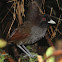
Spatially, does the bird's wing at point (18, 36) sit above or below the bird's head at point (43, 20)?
below

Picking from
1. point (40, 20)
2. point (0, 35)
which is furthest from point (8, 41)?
point (40, 20)

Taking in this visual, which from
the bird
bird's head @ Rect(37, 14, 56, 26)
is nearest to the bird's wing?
the bird

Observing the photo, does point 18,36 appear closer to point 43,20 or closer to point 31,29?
point 31,29

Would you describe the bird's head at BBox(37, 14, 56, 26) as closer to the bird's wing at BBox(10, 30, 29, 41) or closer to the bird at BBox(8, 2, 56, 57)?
the bird at BBox(8, 2, 56, 57)

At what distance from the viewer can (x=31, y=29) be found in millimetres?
2428

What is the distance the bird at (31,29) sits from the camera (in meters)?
2.35

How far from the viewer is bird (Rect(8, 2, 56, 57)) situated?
235 cm

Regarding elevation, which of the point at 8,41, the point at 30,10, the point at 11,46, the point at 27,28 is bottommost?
the point at 11,46

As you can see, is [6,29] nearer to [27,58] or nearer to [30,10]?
[30,10]

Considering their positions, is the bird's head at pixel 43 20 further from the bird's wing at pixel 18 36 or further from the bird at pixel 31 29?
the bird's wing at pixel 18 36

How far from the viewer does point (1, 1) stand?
2795mm

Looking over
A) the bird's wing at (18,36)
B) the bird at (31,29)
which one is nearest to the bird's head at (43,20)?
the bird at (31,29)

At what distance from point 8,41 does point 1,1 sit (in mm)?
1155

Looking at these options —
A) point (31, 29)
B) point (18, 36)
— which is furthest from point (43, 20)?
point (18, 36)
